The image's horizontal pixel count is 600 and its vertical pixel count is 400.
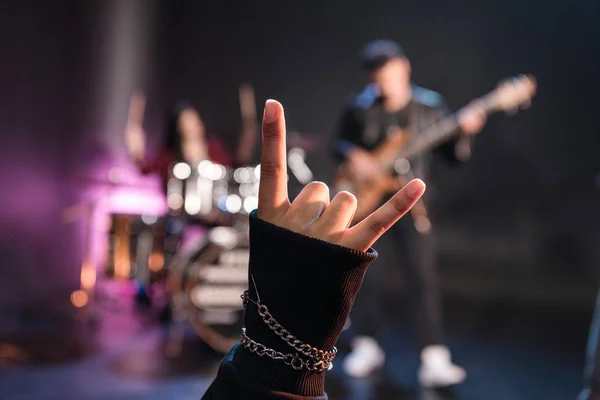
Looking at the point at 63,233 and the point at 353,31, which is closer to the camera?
the point at 63,233

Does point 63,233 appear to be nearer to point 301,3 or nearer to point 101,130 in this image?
point 101,130

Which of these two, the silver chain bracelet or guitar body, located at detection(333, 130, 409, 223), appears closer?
the silver chain bracelet

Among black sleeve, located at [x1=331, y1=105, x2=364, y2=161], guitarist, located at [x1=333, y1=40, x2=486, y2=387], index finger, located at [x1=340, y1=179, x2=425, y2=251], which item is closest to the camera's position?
index finger, located at [x1=340, y1=179, x2=425, y2=251]

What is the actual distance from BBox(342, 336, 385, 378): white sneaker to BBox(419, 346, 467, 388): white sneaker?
312 mm

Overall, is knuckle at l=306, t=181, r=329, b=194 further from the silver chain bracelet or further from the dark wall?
the dark wall

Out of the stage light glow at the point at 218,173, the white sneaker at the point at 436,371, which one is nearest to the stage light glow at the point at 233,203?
the stage light glow at the point at 218,173

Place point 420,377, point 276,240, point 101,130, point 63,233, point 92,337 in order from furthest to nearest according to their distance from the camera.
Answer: point 101,130
point 63,233
point 92,337
point 420,377
point 276,240

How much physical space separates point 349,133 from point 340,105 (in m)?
3.07

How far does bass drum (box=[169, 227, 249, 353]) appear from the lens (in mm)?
3941

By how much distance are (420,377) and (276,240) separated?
2888 mm

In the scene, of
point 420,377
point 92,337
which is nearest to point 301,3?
point 92,337

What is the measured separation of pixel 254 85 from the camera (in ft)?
23.7

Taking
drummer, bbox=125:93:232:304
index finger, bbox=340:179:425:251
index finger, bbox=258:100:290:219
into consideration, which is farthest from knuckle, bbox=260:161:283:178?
drummer, bbox=125:93:232:304

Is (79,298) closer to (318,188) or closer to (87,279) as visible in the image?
(87,279)
